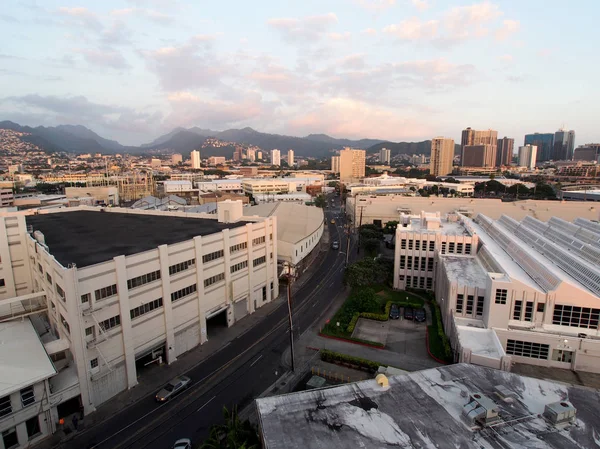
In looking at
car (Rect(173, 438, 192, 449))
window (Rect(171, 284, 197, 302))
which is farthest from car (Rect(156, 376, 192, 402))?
window (Rect(171, 284, 197, 302))

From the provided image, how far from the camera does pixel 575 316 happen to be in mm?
31766

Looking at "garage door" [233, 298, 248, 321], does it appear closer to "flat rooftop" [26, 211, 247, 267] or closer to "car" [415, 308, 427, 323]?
"flat rooftop" [26, 211, 247, 267]

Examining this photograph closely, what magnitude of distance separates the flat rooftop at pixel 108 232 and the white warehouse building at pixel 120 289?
0.50 feet

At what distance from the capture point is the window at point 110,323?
28047 mm

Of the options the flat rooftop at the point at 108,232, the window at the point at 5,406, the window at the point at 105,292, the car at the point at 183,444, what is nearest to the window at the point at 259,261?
the flat rooftop at the point at 108,232

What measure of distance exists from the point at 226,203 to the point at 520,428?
40.7 metres

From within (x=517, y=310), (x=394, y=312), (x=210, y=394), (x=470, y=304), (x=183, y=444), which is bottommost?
(x=210, y=394)

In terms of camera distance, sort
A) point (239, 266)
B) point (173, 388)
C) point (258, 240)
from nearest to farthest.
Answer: point (173, 388) → point (239, 266) → point (258, 240)

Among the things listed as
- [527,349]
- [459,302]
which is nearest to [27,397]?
[459,302]

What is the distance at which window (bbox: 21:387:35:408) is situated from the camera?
78.5ft

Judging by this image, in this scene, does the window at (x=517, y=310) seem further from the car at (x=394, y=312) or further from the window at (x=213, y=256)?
the window at (x=213, y=256)

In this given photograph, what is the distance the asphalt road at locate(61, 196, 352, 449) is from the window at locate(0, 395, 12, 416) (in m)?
4.50

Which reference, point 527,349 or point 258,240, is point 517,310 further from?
point 258,240

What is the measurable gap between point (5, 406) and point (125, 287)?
1037 centimetres
